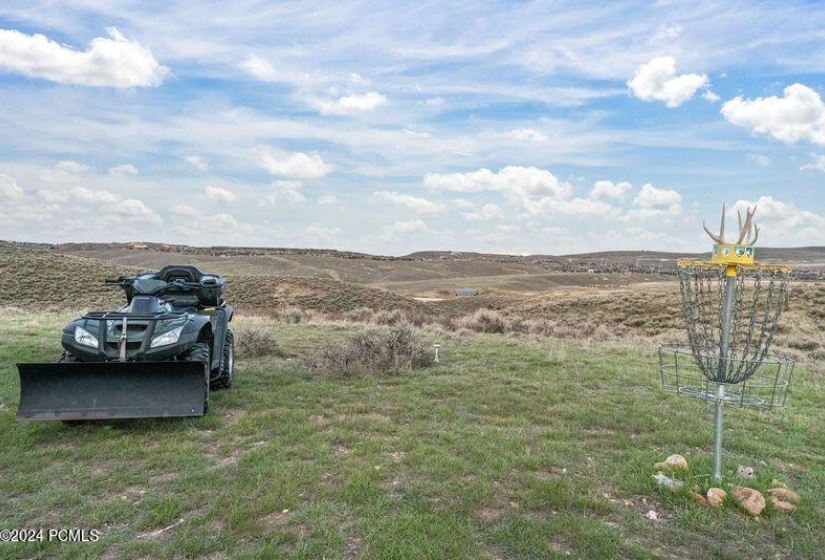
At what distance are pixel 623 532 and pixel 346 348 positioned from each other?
653 centimetres

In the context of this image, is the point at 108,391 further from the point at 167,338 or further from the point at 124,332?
the point at 167,338

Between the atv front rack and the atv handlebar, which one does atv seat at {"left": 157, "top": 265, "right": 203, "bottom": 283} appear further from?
the atv front rack

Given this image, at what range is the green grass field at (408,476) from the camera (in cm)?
371

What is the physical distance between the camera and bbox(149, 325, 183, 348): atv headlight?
6184 mm

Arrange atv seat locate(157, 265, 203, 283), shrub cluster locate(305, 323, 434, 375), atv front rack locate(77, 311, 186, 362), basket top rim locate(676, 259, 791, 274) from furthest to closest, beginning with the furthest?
shrub cluster locate(305, 323, 434, 375), atv seat locate(157, 265, 203, 283), atv front rack locate(77, 311, 186, 362), basket top rim locate(676, 259, 791, 274)

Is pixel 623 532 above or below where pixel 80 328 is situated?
below

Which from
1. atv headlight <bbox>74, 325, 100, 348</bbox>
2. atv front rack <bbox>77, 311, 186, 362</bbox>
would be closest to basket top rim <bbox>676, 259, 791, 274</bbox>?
atv front rack <bbox>77, 311, 186, 362</bbox>

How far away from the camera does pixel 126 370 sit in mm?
5707

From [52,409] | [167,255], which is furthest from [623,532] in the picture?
[167,255]

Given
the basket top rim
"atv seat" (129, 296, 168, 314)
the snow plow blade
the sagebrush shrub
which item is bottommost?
the sagebrush shrub

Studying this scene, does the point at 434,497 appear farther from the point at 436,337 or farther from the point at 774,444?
the point at 436,337

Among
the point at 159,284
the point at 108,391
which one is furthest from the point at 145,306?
the point at 159,284

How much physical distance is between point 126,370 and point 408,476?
3.17 meters

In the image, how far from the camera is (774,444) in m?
5.98
